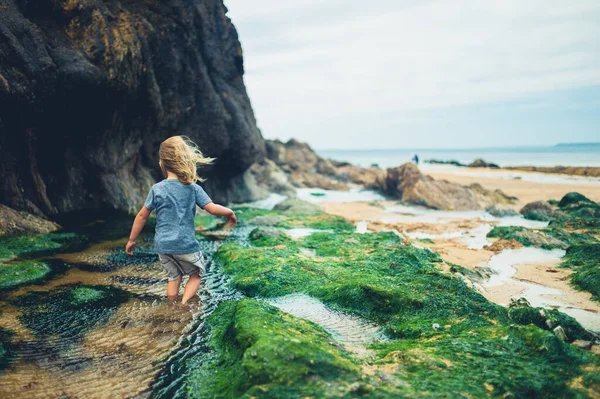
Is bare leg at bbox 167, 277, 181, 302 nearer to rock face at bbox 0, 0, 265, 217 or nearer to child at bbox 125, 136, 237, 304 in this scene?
child at bbox 125, 136, 237, 304

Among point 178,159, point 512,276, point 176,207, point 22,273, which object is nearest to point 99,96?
point 22,273

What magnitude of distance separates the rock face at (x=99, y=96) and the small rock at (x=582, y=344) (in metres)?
10.9

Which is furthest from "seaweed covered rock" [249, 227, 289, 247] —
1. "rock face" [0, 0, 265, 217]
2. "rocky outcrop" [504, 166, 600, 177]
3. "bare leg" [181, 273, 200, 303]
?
"rocky outcrop" [504, 166, 600, 177]

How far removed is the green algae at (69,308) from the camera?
4863mm

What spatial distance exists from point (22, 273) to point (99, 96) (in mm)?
6407

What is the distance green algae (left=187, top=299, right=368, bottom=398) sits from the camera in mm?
3086

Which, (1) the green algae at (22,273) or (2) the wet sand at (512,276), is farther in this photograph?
(1) the green algae at (22,273)

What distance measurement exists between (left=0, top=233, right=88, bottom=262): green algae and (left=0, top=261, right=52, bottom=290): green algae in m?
0.76

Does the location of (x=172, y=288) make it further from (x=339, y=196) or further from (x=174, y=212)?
(x=339, y=196)

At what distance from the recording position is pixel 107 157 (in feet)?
44.4

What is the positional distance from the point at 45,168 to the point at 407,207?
56.7 feet

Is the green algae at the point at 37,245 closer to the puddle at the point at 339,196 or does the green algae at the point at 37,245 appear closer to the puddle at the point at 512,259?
the puddle at the point at 512,259

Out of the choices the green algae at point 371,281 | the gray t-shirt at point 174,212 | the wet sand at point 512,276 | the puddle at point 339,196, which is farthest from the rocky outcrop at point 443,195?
the gray t-shirt at point 174,212

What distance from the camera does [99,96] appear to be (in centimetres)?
1149
